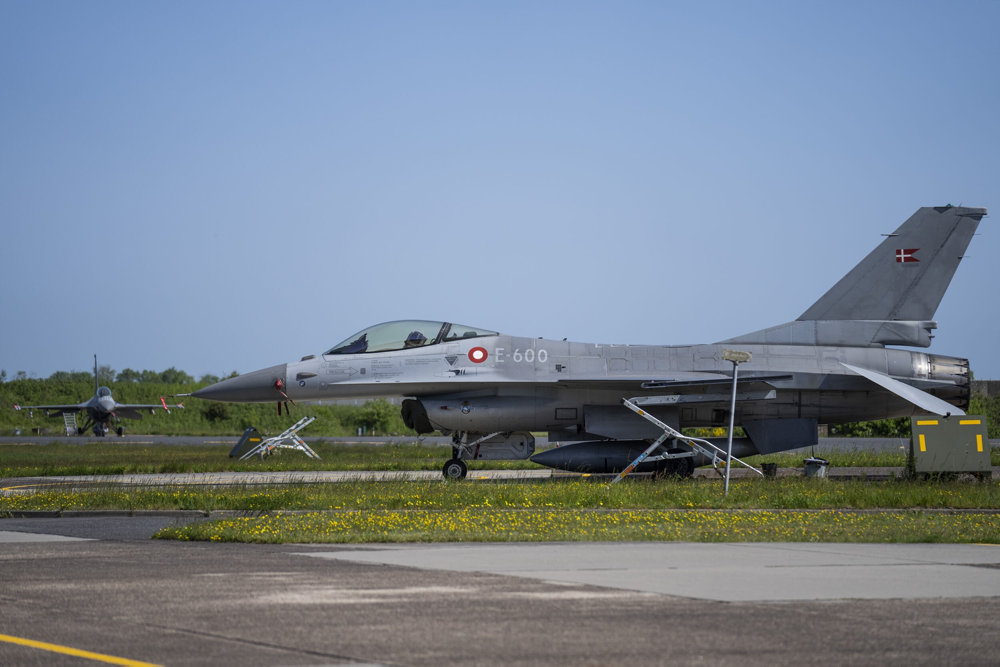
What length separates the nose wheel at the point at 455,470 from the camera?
20.6 metres

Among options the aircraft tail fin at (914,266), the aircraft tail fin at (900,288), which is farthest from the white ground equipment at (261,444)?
the aircraft tail fin at (914,266)

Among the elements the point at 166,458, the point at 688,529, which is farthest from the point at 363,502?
the point at 166,458

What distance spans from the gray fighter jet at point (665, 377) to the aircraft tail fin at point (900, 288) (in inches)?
0.9

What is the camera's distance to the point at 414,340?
69.3ft

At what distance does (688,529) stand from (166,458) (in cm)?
2358

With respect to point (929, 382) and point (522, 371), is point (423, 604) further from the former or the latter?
point (929, 382)

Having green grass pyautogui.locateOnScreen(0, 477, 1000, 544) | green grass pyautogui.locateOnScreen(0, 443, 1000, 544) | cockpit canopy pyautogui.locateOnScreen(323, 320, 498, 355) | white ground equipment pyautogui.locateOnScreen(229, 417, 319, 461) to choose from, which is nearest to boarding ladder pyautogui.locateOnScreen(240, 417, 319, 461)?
white ground equipment pyautogui.locateOnScreen(229, 417, 319, 461)

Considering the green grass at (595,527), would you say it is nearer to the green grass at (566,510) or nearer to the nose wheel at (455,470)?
the green grass at (566,510)

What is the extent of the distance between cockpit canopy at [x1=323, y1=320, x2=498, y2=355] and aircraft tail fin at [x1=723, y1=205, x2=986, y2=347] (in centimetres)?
574

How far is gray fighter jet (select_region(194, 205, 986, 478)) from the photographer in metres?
20.8

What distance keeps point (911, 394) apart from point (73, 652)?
58.4 ft

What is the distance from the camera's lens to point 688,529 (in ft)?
38.0

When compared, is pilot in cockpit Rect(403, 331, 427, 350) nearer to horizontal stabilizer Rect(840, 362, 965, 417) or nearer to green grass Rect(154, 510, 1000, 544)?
green grass Rect(154, 510, 1000, 544)

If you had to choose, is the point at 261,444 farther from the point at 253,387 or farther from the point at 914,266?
the point at 914,266
